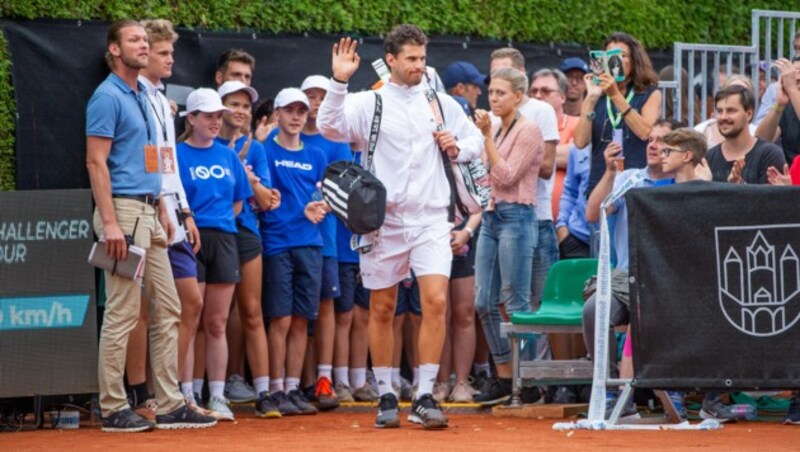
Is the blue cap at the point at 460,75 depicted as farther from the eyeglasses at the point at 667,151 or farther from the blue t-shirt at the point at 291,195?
the eyeglasses at the point at 667,151

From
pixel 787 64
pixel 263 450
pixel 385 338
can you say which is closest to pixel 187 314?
pixel 385 338

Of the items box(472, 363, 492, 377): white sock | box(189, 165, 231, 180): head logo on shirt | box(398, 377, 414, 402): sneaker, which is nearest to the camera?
box(189, 165, 231, 180): head logo on shirt

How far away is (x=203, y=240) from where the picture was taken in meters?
11.0

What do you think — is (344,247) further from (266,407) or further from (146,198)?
(146,198)

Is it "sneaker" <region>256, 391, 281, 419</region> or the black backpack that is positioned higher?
the black backpack

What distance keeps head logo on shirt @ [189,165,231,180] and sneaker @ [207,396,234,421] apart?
1.50 meters

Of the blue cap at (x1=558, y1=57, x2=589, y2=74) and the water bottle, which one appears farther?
the blue cap at (x1=558, y1=57, x2=589, y2=74)

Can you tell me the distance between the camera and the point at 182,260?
10.6 meters

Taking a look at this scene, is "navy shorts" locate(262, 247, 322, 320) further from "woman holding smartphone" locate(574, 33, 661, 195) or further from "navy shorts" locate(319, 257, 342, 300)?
"woman holding smartphone" locate(574, 33, 661, 195)

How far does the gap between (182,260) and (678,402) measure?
131 inches

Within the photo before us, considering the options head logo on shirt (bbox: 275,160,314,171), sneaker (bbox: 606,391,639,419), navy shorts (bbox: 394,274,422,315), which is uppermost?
head logo on shirt (bbox: 275,160,314,171)

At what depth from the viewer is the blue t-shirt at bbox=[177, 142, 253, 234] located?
10992 mm

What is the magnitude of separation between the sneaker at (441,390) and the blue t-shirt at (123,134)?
10.3 ft

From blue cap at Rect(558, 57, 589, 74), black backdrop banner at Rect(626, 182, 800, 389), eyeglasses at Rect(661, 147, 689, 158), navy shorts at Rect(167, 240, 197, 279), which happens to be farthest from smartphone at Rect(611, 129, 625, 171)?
navy shorts at Rect(167, 240, 197, 279)
